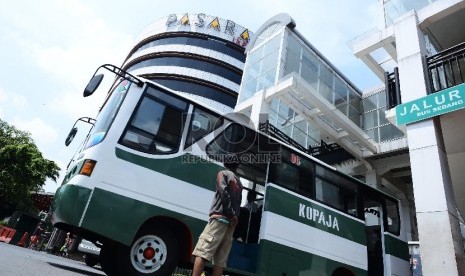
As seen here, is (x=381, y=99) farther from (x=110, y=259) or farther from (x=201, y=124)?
(x=110, y=259)

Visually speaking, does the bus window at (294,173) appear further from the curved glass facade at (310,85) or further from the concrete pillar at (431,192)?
the curved glass facade at (310,85)

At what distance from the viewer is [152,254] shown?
14.2 ft

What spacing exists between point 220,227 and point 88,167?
1.95 meters

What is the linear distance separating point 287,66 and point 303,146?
440 cm

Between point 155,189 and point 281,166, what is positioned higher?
point 281,166

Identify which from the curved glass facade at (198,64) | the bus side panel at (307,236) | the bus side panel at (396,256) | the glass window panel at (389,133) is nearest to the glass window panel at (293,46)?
the glass window panel at (389,133)

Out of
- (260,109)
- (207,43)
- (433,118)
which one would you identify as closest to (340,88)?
(260,109)

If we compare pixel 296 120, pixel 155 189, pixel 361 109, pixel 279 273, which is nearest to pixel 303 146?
pixel 296 120

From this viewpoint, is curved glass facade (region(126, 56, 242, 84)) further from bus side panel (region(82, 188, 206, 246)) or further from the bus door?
bus side panel (region(82, 188, 206, 246))

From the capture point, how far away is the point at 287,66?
1433 cm

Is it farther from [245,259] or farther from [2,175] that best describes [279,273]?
[2,175]

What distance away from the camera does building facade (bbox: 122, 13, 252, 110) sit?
34.8 meters

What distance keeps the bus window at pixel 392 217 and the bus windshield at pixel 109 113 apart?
259 inches

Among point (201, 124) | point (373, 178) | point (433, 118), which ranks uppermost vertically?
point (373, 178)
